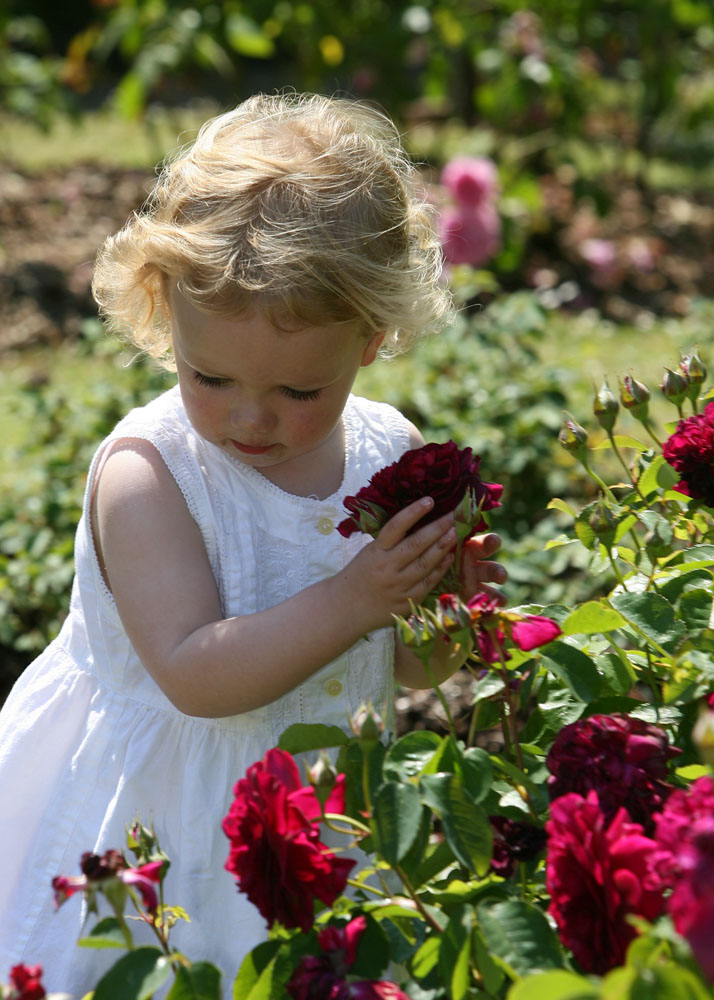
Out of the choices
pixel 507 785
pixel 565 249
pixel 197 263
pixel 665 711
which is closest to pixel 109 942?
pixel 507 785

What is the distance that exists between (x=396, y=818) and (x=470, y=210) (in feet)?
14.1

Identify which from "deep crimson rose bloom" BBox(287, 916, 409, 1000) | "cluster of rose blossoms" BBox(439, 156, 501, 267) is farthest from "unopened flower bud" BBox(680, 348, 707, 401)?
"cluster of rose blossoms" BBox(439, 156, 501, 267)

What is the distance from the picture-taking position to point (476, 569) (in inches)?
52.3

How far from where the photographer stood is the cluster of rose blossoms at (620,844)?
676 mm

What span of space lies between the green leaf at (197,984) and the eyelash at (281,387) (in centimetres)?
69

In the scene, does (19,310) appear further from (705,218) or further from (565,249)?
(705,218)

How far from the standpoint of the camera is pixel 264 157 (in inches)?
56.7

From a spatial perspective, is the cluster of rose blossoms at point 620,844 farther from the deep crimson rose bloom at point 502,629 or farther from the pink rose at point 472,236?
the pink rose at point 472,236

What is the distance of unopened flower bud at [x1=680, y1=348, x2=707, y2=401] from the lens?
49.9 inches

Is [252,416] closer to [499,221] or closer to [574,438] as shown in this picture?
[574,438]

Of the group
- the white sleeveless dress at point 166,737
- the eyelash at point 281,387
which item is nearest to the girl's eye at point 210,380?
the eyelash at point 281,387

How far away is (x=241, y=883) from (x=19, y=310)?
4776 mm

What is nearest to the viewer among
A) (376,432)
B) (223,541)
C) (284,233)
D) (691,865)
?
(691,865)

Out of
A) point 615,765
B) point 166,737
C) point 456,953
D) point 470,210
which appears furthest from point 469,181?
point 456,953
